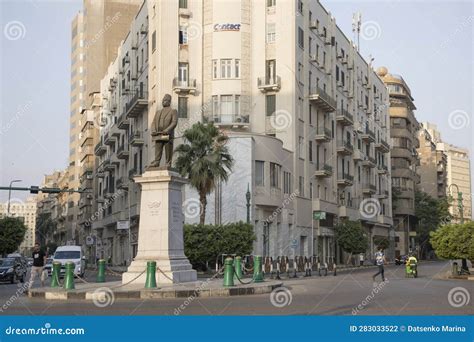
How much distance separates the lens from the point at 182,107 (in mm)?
54531

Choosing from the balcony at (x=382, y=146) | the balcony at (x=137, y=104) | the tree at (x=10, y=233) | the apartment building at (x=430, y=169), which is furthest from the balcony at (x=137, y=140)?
the apartment building at (x=430, y=169)

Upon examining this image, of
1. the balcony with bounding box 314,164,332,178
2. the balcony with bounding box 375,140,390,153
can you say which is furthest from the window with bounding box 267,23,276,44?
the balcony with bounding box 375,140,390,153

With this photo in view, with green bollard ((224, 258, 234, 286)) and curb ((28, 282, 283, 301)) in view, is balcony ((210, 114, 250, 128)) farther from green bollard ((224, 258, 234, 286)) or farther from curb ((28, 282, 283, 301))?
curb ((28, 282, 283, 301))

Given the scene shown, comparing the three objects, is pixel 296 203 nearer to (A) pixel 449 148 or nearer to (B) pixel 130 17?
(B) pixel 130 17

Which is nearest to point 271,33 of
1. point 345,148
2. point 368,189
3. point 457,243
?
point 345,148

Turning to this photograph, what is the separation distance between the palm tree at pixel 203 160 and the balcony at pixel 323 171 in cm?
1855

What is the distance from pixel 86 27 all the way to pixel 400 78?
48.1 meters

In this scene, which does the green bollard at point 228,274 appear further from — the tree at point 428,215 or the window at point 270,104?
the tree at point 428,215

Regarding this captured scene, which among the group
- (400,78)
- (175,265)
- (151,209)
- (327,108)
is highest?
(400,78)

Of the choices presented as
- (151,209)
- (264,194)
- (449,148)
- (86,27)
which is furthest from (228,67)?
(449,148)

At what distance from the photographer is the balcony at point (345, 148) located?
2670 inches

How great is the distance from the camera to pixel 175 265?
22.8 metres

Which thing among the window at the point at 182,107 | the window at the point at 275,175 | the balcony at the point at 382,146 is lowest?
the window at the point at 275,175

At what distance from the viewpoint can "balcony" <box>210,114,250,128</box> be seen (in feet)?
175
